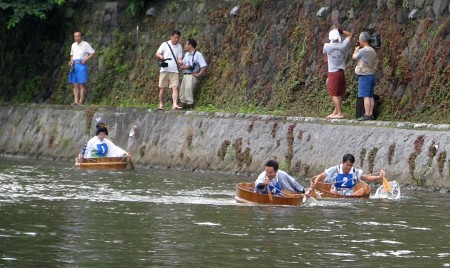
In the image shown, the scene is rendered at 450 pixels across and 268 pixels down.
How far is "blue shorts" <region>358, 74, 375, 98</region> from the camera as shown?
3122cm

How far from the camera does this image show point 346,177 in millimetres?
27703

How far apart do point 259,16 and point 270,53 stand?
4.46 feet

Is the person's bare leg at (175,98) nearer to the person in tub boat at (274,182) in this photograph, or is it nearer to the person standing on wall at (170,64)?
the person standing on wall at (170,64)

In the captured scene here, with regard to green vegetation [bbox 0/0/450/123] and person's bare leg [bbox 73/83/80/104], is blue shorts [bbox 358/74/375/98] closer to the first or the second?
green vegetation [bbox 0/0/450/123]

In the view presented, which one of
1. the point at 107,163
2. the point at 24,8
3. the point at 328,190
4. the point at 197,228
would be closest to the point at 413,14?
the point at 328,190

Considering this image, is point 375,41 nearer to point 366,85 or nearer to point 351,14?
point 366,85

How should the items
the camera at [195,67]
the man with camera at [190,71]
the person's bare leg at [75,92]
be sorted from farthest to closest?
the person's bare leg at [75,92] → the camera at [195,67] → the man with camera at [190,71]

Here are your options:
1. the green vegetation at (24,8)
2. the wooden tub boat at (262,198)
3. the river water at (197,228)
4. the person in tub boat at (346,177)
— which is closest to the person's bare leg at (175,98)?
the river water at (197,228)

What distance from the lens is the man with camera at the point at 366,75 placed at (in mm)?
31172

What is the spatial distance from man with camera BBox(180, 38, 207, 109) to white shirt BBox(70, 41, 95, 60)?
378 cm

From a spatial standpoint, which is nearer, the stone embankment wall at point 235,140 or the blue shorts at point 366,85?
the stone embankment wall at point 235,140

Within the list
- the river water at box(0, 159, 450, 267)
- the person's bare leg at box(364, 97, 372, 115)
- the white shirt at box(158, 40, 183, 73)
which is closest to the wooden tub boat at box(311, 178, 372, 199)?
the river water at box(0, 159, 450, 267)

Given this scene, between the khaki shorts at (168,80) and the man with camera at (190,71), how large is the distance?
303 millimetres

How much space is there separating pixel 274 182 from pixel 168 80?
34.8ft
